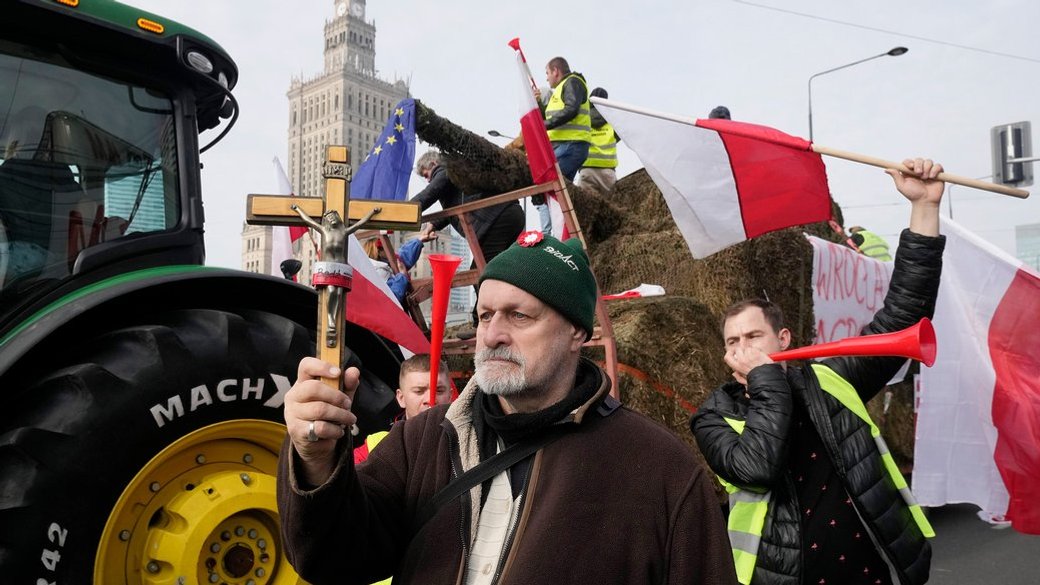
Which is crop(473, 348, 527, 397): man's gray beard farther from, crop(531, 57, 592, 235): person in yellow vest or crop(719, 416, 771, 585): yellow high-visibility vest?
crop(531, 57, 592, 235): person in yellow vest

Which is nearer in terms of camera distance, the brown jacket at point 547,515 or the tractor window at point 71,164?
the brown jacket at point 547,515

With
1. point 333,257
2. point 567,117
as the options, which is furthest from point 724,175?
point 333,257

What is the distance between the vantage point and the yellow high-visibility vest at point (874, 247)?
8.05 m

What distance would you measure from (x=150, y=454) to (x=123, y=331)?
437mm

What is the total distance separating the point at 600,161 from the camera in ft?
23.7

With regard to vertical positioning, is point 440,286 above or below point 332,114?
below

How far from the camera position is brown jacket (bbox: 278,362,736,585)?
1.57 meters

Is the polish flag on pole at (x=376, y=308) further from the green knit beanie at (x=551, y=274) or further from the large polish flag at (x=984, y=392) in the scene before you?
the large polish flag at (x=984, y=392)

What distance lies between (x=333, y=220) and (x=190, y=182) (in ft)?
6.36

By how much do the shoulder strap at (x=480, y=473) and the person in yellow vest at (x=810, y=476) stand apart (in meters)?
1.08

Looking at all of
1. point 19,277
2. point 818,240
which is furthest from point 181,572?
point 818,240

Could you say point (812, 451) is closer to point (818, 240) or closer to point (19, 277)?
point (19, 277)

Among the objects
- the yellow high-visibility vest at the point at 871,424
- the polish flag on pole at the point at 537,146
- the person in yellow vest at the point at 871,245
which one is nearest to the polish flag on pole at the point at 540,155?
the polish flag on pole at the point at 537,146

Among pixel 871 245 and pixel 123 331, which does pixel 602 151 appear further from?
pixel 123 331
